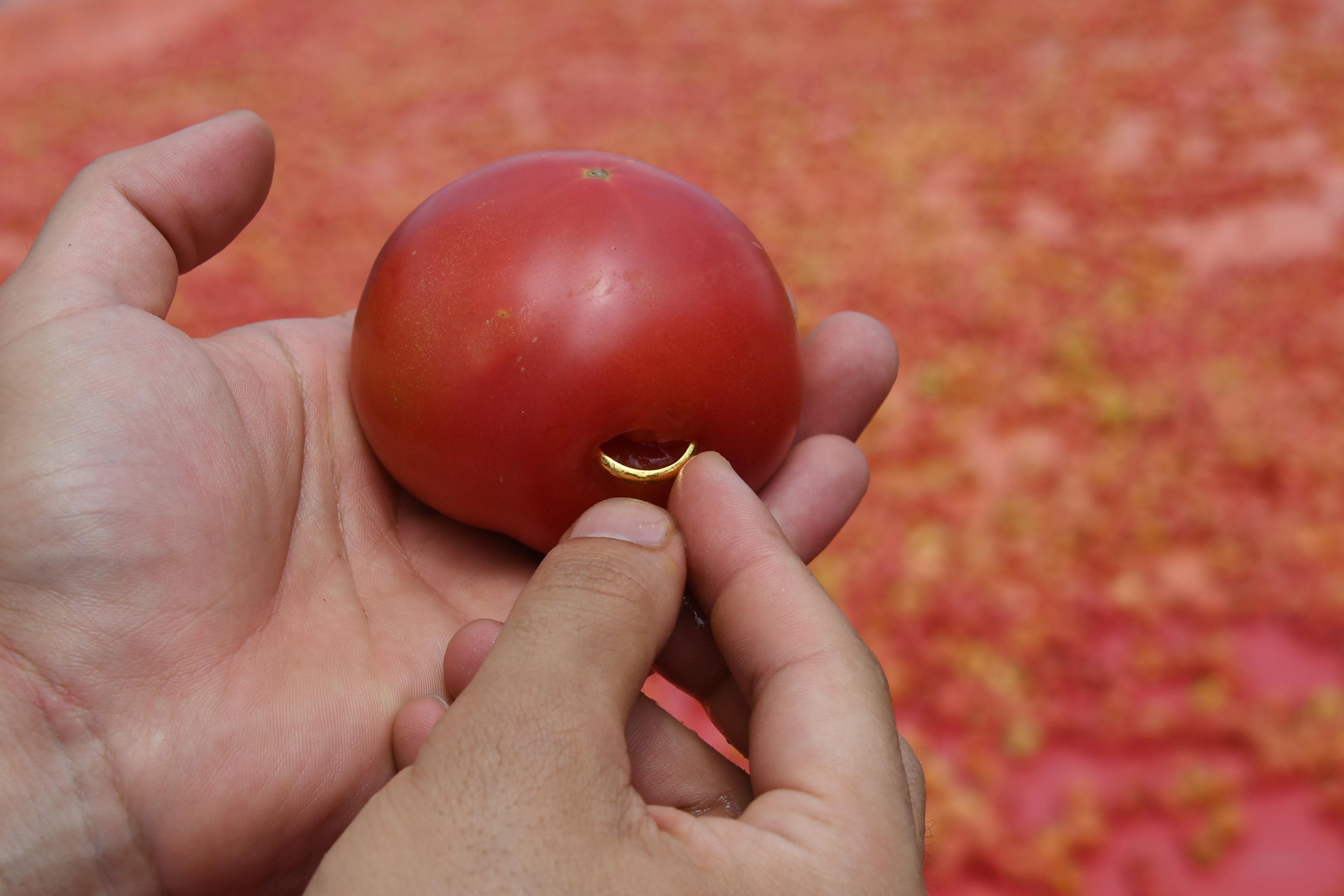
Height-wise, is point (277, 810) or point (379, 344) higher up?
point (379, 344)

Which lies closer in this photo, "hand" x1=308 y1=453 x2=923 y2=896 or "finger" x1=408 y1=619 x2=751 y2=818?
"hand" x1=308 y1=453 x2=923 y2=896

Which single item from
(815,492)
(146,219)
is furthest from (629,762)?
(146,219)

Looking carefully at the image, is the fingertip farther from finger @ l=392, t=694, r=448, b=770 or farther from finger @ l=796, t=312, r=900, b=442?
finger @ l=796, t=312, r=900, b=442

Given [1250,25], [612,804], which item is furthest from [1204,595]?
[1250,25]

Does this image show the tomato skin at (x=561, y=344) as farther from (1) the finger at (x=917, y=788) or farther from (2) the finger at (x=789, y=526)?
(1) the finger at (x=917, y=788)

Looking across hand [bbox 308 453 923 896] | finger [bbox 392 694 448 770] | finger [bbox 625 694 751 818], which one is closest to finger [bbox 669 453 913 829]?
hand [bbox 308 453 923 896]

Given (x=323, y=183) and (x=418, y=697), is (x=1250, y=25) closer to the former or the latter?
(x=323, y=183)

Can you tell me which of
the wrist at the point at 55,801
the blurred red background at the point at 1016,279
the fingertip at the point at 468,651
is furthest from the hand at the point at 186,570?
the blurred red background at the point at 1016,279
